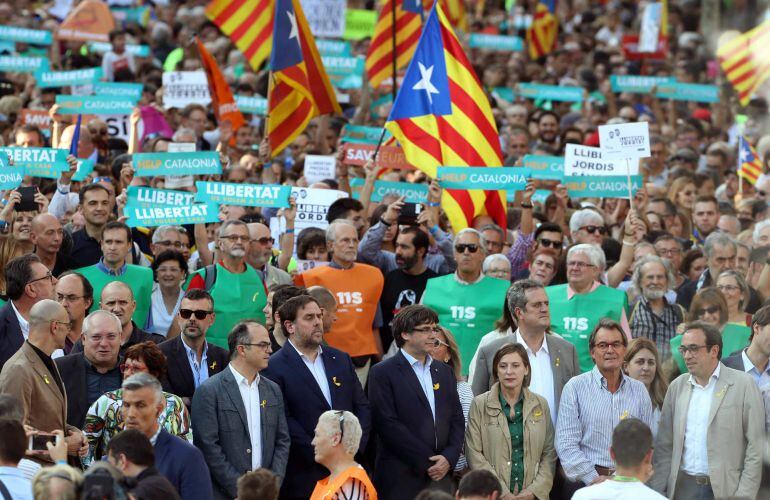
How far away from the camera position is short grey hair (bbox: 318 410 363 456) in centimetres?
931

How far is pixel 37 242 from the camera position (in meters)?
11.7

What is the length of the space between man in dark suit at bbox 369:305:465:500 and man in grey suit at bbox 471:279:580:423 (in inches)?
20.3

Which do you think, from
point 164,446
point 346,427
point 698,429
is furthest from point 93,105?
point 698,429

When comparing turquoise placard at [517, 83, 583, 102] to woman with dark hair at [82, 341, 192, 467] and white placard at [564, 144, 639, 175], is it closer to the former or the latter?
white placard at [564, 144, 639, 175]

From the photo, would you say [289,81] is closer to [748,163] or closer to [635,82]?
[748,163]

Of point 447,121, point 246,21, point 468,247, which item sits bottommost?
point 468,247

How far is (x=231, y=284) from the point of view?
11.8 m

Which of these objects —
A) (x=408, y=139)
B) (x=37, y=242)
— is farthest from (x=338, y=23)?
(x=37, y=242)

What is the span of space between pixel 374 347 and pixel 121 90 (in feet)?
22.9

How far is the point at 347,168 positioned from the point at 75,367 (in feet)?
22.7

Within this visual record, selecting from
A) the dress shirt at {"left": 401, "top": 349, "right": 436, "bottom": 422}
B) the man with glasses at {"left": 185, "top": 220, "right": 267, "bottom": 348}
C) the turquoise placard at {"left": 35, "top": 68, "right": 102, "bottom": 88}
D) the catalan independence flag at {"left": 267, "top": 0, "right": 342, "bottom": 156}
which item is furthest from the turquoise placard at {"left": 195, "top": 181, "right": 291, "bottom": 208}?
Answer: the turquoise placard at {"left": 35, "top": 68, "right": 102, "bottom": 88}

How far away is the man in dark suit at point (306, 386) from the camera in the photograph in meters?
10.3

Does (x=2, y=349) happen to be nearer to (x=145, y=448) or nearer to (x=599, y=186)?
(x=145, y=448)

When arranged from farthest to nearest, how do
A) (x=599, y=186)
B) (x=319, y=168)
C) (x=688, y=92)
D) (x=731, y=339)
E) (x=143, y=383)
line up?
(x=688, y=92) → (x=319, y=168) → (x=599, y=186) → (x=731, y=339) → (x=143, y=383)
